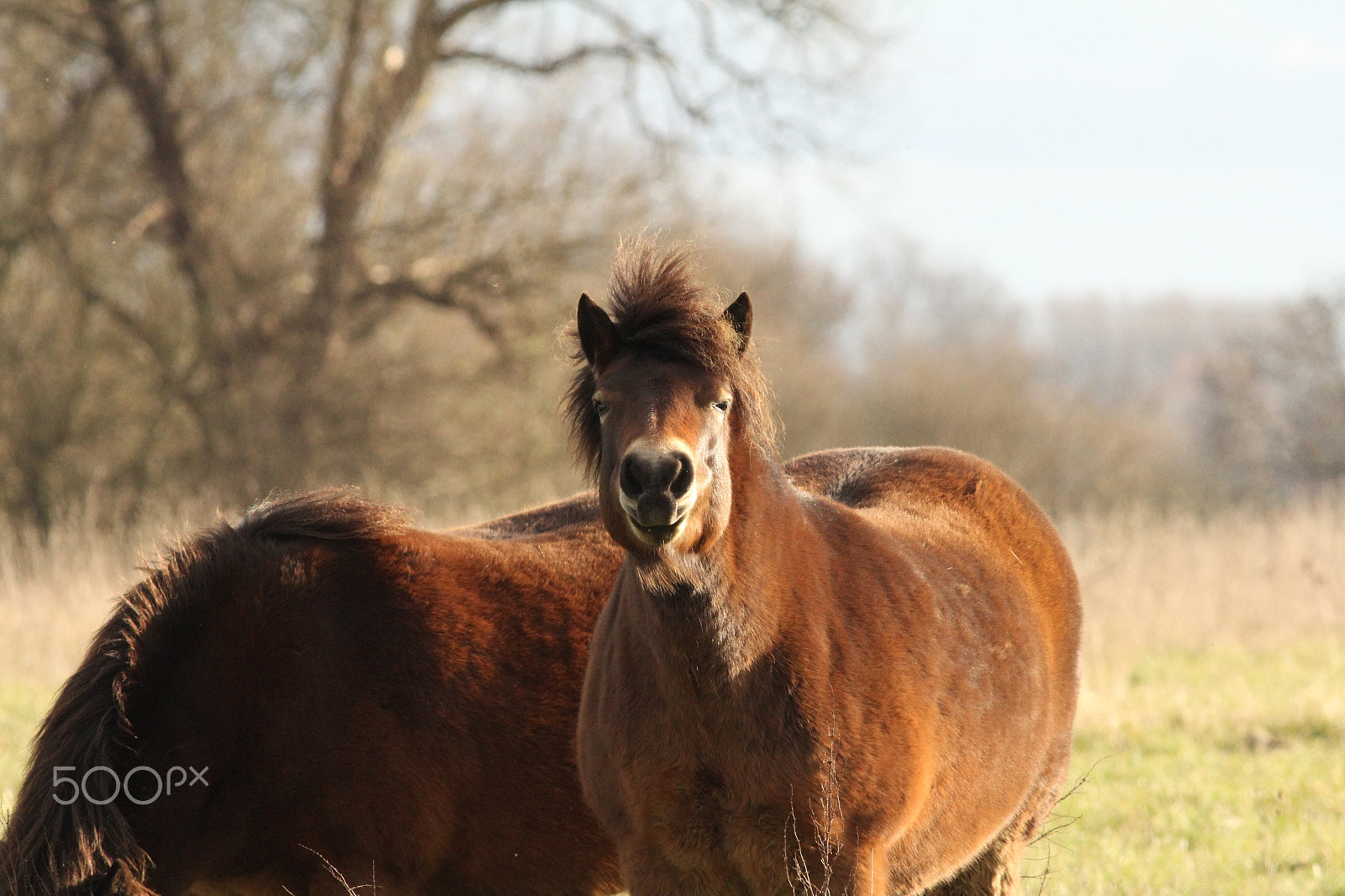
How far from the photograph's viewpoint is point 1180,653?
10.2m

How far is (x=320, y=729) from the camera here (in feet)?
12.4

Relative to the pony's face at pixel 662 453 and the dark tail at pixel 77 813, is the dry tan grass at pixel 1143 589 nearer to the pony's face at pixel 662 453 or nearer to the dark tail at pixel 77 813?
the dark tail at pixel 77 813

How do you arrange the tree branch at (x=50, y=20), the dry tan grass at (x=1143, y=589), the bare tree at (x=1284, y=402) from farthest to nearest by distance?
the bare tree at (x=1284, y=402), the tree branch at (x=50, y=20), the dry tan grass at (x=1143, y=589)

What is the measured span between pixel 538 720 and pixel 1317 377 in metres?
17.2

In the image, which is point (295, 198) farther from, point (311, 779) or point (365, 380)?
point (311, 779)

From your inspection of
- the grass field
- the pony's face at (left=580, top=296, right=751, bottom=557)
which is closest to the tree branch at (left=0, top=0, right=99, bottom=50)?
the grass field

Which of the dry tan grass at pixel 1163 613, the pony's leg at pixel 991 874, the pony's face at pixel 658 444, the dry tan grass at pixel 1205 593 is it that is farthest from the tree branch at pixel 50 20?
the pony's leg at pixel 991 874

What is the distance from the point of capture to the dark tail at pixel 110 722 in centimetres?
329

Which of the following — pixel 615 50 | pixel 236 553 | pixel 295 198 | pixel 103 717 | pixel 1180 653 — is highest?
pixel 615 50

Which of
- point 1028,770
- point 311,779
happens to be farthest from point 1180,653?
point 311,779

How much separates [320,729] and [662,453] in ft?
5.64

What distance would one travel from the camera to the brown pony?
9.67 ft

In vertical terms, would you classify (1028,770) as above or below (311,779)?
below

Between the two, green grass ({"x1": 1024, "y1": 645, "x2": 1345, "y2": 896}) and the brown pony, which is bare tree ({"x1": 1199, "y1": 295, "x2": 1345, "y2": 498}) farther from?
the brown pony
